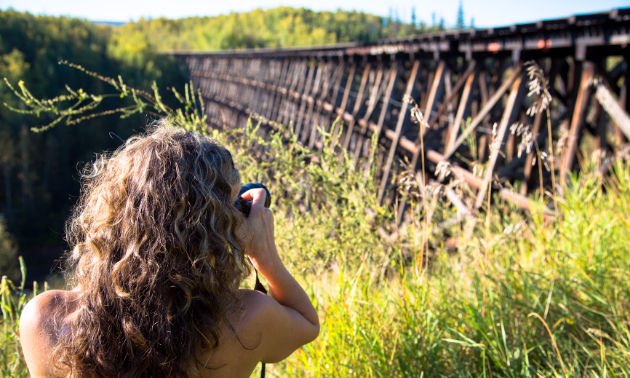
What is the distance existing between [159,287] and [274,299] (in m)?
0.28

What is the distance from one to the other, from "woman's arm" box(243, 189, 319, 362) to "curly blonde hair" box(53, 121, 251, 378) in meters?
0.08

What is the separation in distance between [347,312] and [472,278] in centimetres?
73

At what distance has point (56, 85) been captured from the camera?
32.6 m

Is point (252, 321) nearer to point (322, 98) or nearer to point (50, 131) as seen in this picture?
point (322, 98)

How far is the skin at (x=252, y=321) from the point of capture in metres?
0.85

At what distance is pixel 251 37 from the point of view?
48.7 meters

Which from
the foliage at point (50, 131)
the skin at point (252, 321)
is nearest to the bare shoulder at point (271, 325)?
the skin at point (252, 321)

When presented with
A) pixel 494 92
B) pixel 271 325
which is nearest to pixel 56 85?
pixel 494 92

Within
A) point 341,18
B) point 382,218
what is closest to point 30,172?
point 382,218

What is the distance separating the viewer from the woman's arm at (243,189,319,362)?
0.95 metres

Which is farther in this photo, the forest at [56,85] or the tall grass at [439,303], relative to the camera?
the forest at [56,85]

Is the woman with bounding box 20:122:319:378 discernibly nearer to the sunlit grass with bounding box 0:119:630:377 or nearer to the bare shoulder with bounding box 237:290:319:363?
the bare shoulder with bounding box 237:290:319:363

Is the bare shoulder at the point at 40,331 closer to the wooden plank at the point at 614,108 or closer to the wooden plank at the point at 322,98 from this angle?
the wooden plank at the point at 614,108

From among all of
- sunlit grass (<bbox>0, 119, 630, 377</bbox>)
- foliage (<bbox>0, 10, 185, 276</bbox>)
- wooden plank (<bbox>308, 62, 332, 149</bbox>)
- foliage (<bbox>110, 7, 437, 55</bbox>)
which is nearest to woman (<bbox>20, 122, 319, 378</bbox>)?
sunlit grass (<bbox>0, 119, 630, 377</bbox>)
